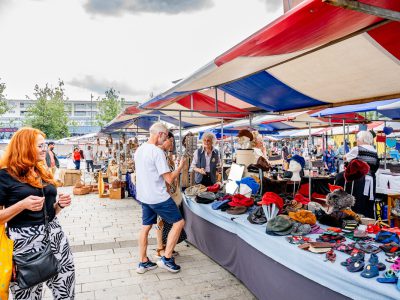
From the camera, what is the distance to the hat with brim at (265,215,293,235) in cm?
271

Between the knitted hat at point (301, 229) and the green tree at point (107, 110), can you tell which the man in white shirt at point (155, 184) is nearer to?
the knitted hat at point (301, 229)

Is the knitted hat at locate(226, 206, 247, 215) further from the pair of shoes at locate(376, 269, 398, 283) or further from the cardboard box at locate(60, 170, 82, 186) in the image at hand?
the cardboard box at locate(60, 170, 82, 186)

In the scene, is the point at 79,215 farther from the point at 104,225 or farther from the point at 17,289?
the point at 17,289

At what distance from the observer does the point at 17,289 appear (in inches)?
79.5

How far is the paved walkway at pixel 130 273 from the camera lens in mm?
3287

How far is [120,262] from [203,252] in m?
1.12

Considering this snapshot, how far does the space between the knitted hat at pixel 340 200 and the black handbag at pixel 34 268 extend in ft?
7.67

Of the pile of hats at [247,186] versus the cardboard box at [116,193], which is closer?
the pile of hats at [247,186]

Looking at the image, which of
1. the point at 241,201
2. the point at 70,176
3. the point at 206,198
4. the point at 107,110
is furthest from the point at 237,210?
the point at 107,110

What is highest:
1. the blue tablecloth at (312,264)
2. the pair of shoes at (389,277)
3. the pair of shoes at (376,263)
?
the pair of shoes at (376,263)

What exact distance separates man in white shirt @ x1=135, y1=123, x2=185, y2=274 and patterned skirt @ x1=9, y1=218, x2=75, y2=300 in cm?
136

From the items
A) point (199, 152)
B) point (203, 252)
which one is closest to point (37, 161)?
point (203, 252)

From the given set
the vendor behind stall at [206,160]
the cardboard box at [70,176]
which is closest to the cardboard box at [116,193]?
the vendor behind stall at [206,160]

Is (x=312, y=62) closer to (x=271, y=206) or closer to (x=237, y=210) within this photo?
(x=271, y=206)
